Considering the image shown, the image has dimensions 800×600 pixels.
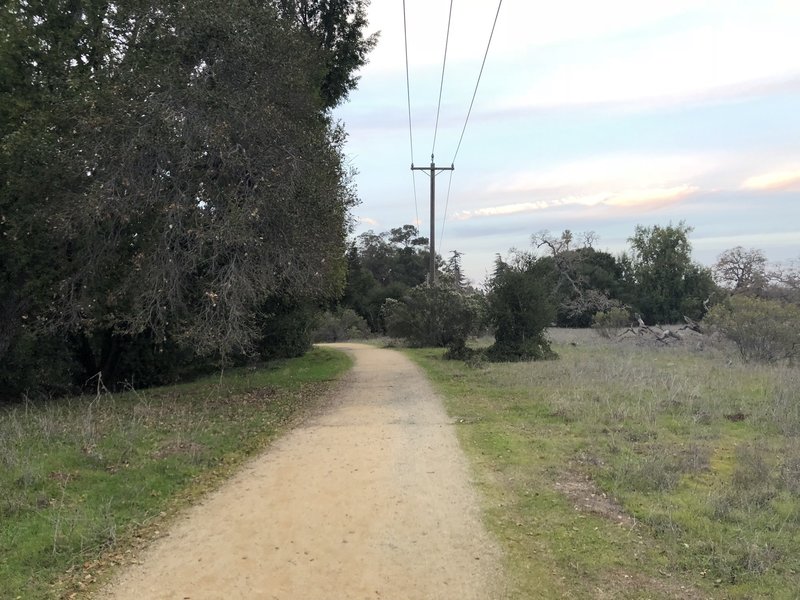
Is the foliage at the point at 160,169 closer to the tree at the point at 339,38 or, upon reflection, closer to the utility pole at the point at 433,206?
the tree at the point at 339,38

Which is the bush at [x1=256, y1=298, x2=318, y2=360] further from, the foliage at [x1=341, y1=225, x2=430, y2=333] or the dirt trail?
the foliage at [x1=341, y1=225, x2=430, y2=333]

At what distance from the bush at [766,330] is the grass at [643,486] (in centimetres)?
934

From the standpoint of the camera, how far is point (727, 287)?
4744cm

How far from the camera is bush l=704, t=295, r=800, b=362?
20000mm

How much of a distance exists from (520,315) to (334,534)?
18.3 meters

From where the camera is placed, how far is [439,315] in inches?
1133

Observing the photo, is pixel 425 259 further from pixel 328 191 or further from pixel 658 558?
pixel 658 558

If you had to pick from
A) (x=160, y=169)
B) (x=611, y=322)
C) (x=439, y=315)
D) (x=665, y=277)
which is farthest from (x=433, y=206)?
(x=665, y=277)

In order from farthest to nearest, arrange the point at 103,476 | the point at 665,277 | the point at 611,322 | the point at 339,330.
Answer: the point at 665,277 < the point at 339,330 < the point at 611,322 < the point at 103,476

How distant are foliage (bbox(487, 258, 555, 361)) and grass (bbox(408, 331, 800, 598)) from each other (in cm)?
995

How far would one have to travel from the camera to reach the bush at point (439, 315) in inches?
1069

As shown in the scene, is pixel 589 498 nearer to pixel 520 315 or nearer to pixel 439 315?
pixel 520 315

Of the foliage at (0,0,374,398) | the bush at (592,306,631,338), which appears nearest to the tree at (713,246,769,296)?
the bush at (592,306,631,338)

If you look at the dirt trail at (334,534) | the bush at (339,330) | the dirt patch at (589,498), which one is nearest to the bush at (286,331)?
the dirt trail at (334,534)
